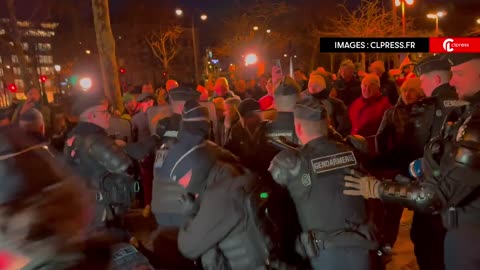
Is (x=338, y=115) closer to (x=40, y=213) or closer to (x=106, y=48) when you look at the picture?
(x=40, y=213)

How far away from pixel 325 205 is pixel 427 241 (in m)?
1.74

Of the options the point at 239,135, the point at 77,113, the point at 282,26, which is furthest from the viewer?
the point at 282,26

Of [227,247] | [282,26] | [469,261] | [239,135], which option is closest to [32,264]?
[227,247]

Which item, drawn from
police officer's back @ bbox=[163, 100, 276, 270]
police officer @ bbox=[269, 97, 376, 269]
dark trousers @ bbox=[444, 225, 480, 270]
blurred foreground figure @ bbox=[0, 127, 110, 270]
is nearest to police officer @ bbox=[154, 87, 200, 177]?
police officer's back @ bbox=[163, 100, 276, 270]

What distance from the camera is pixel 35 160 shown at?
5.50 feet

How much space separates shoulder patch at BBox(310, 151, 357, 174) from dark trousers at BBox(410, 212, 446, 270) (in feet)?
4.38

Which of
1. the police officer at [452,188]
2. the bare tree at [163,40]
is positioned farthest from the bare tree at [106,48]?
the bare tree at [163,40]

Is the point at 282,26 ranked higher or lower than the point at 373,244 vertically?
higher

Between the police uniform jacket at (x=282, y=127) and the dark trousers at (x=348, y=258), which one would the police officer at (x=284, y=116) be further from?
the dark trousers at (x=348, y=258)

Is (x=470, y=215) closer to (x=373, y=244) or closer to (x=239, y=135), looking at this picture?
(x=373, y=244)

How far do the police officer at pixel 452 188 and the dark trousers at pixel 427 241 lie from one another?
86cm

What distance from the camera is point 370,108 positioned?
21.9 feet

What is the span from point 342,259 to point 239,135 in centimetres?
259

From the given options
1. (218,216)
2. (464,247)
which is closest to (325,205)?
(218,216)
